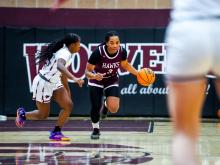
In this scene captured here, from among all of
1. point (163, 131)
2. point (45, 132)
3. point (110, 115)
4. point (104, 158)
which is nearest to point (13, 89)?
point (110, 115)

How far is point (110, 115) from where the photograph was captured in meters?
14.5

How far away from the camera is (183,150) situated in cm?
319

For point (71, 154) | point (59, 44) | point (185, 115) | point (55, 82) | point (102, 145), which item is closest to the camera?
point (185, 115)

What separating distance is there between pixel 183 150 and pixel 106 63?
6.83 metres

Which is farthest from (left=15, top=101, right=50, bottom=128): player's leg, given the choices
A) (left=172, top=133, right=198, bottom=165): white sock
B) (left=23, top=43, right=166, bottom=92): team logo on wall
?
(left=172, top=133, right=198, bottom=165): white sock

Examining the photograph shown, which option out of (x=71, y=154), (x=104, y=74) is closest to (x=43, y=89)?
(x=104, y=74)

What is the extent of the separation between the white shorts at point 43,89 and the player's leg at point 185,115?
6659 millimetres

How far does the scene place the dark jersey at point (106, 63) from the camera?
9.92 m

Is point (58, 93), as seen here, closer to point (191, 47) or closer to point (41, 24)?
point (41, 24)

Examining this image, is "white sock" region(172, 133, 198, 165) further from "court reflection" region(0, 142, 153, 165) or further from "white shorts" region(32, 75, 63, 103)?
"white shorts" region(32, 75, 63, 103)

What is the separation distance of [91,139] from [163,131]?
2157 millimetres

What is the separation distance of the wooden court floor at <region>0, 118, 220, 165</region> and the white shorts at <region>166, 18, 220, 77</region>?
4.14 metres

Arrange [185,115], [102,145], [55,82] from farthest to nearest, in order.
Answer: [55,82]
[102,145]
[185,115]

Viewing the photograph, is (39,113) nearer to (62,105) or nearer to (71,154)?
(62,105)
